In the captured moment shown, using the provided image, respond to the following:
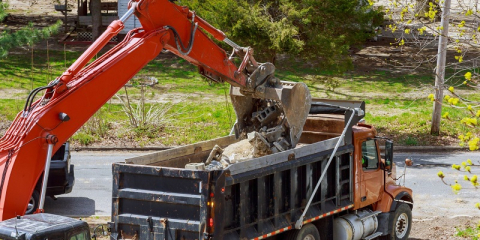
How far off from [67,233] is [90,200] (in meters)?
8.38

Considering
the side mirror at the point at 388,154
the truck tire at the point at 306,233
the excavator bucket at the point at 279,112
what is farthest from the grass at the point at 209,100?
the truck tire at the point at 306,233

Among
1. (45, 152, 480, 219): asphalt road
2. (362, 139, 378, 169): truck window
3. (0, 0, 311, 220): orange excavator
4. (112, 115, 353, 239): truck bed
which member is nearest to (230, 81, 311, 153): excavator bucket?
(0, 0, 311, 220): orange excavator

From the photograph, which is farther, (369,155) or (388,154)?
(388,154)

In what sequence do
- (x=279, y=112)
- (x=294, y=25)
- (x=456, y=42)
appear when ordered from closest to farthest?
(x=456, y=42) < (x=279, y=112) < (x=294, y=25)

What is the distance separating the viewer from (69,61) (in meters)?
33.3

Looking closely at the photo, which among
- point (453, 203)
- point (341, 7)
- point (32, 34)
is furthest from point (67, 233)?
point (341, 7)

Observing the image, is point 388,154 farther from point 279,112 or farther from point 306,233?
point 306,233

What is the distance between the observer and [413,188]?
1742 centimetres

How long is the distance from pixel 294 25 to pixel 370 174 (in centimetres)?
1021

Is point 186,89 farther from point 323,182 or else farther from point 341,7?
point 323,182

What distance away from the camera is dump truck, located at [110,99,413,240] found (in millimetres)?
9391

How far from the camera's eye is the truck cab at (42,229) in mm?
7691

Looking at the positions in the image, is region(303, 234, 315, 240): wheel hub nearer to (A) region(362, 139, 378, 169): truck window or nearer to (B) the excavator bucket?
(B) the excavator bucket

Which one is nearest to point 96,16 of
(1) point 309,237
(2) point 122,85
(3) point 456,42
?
(2) point 122,85
